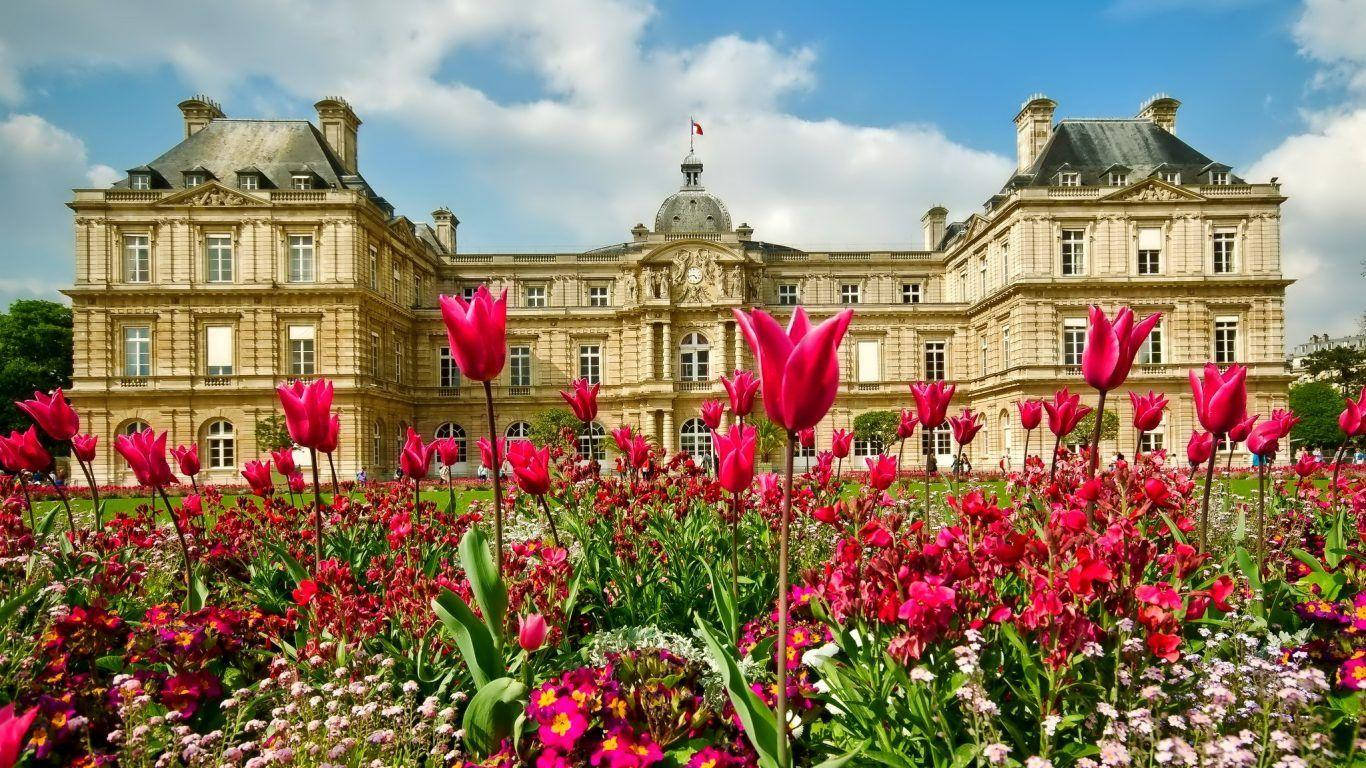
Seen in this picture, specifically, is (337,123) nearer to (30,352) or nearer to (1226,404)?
(30,352)

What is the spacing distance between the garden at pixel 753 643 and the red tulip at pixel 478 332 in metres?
0.01

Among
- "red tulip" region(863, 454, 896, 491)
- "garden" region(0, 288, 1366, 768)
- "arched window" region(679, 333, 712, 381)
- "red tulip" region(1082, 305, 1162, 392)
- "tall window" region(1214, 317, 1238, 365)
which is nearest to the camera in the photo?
"garden" region(0, 288, 1366, 768)

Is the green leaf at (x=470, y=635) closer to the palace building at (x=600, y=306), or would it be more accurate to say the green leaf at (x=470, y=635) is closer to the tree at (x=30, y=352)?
the palace building at (x=600, y=306)

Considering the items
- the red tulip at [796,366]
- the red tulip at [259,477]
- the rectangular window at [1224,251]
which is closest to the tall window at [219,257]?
the red tulip at [259,477]

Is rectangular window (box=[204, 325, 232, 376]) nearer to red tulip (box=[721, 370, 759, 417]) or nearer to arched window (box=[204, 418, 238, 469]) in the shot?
arched window (box=[204, 418, 238, 469])

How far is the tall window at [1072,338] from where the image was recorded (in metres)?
28.5

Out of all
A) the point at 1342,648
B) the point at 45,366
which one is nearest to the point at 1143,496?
the point at 1342,648

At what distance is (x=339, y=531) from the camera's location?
508cm

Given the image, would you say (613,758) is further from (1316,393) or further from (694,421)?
(1316,393)

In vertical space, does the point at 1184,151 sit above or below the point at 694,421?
above

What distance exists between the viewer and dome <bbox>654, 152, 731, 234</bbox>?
38531 mm

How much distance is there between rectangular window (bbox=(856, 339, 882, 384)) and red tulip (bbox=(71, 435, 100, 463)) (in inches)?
1206

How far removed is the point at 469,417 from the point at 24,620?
29.4 metres

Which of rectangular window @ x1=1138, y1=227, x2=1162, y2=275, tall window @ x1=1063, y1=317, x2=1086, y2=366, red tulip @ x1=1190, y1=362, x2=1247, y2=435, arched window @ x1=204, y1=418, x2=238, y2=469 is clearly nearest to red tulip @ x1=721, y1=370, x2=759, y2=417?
red tulip @ x1=1190, y1=362, x2=1247, y2=435
